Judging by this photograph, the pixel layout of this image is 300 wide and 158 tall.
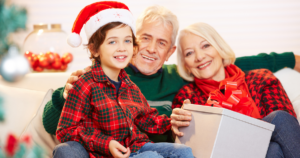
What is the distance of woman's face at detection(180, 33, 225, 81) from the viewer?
1666 millimetres

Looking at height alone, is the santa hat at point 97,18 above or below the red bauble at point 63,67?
above

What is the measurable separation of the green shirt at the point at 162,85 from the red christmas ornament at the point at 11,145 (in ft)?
3.21

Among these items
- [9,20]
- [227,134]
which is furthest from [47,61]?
[9,20]

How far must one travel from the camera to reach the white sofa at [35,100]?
1587mm

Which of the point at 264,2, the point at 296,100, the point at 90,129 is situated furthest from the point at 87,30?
the point at 264,2

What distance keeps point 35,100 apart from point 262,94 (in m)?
1.45

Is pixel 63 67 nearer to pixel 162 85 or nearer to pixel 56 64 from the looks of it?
pixel 56 64

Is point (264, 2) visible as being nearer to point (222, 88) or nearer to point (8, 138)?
point (222, 88)

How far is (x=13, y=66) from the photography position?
0.41 metres

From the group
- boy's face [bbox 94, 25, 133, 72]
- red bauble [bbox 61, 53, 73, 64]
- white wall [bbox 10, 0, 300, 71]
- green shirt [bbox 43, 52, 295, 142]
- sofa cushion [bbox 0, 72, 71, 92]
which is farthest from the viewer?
white wall [bbox 10, 0, 300, 71]

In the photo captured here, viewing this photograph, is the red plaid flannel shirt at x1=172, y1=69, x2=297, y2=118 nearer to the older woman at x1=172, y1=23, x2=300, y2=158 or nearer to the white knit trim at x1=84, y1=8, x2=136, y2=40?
the older woman at x1=172, y1=23, x2=300, y2=158

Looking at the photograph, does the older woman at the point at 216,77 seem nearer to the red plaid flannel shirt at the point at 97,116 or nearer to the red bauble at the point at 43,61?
the red plaid flannel shirt at the point at 97,116

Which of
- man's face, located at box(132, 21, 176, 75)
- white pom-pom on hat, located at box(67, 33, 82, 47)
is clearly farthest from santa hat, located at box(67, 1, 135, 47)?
man's face, located at box(132, 21, 176, 75)

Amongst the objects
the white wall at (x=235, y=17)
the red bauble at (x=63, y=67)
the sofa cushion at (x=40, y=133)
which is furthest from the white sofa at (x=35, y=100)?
the white wall at (x=235, y=17)
